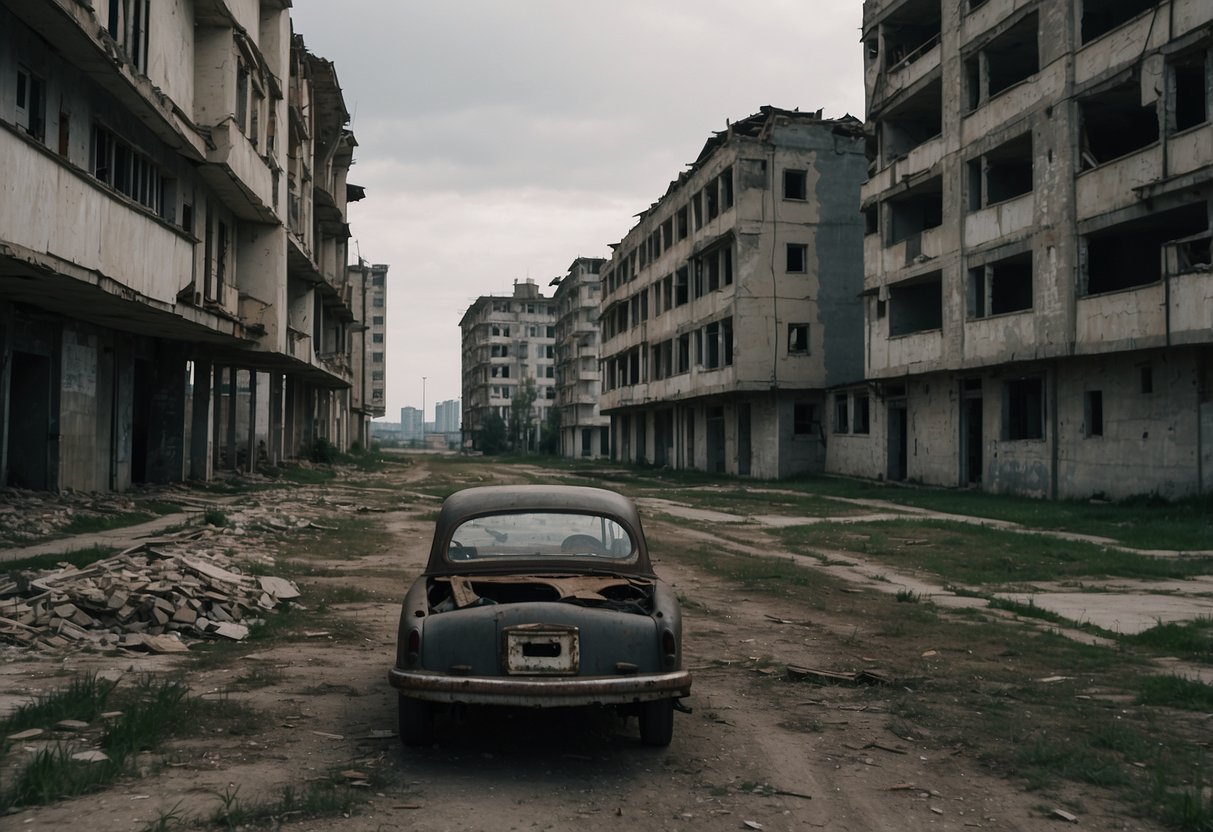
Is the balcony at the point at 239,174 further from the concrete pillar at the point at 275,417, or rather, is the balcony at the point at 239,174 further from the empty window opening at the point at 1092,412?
the empty window opening at the point at 1092,412

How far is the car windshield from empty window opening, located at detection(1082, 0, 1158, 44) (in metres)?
22.6

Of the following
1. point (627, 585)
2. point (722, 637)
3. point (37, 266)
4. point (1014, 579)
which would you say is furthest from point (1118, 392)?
point (37, 266)

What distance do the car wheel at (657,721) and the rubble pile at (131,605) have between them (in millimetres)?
4321

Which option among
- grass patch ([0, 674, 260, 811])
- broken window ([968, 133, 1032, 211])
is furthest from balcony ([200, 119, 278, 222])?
broken window ([968, 133, 1032, 211])

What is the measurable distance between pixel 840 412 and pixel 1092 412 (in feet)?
46.6

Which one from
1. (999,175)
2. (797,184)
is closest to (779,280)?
(797,184)

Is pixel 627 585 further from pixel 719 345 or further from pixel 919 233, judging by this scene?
pixel 719 345

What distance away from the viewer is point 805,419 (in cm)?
3853

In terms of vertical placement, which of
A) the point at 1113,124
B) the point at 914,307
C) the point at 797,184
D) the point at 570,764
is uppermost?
the point at 797,184

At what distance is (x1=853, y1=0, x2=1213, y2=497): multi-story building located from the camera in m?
19.9

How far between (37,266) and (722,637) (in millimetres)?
9314

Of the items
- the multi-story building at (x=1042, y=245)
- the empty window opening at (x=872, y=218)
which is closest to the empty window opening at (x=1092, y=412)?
the multi-story building at (x=1042, y=245)

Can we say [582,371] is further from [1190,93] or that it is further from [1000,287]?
[1190,93]

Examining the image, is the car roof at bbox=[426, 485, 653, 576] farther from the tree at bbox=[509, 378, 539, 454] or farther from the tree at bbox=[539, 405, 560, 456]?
the tree at bbox=[509, 378, 539, 454]
